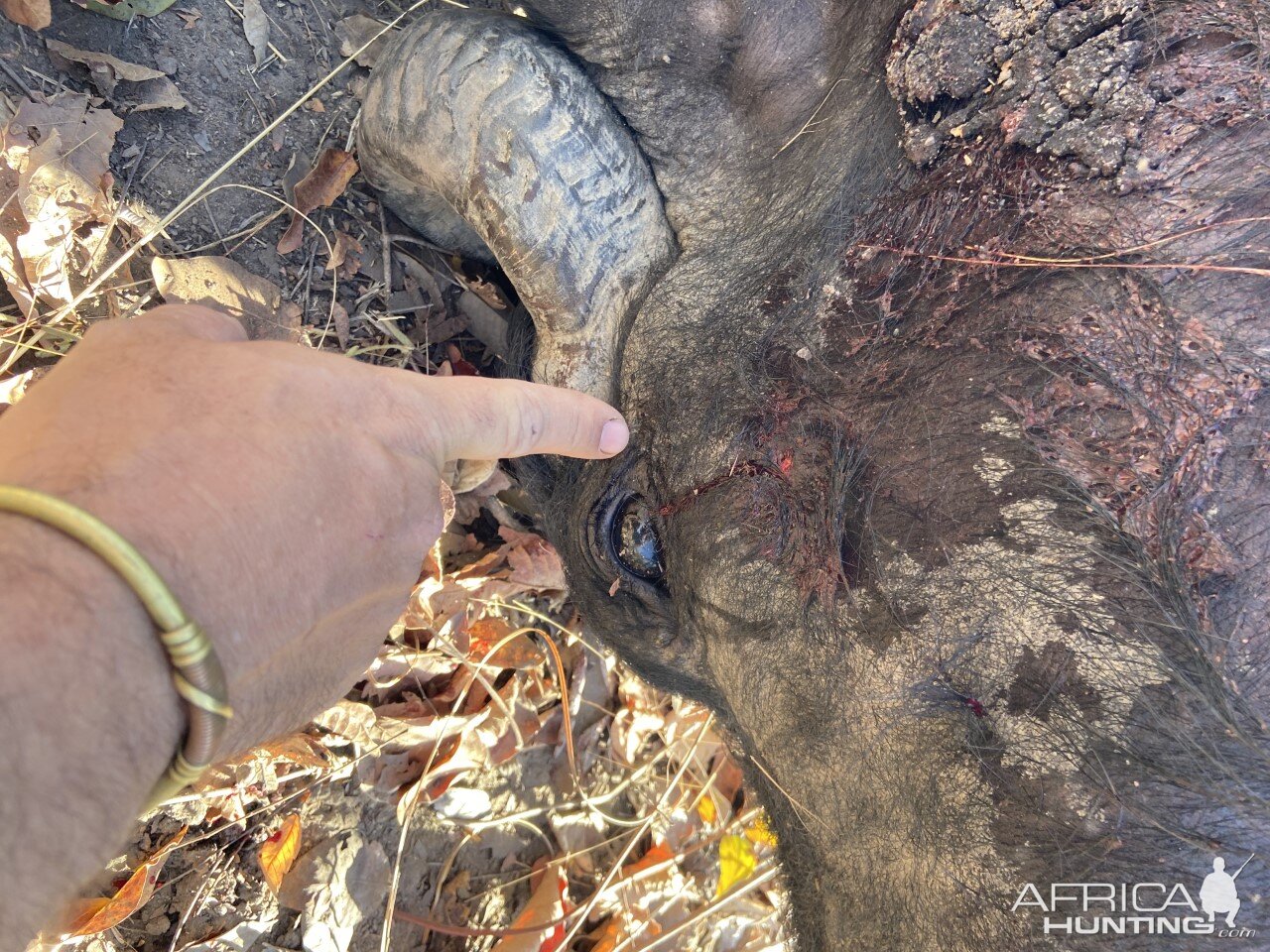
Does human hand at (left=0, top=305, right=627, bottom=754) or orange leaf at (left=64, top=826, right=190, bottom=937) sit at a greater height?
human hand at (left=0, top=305, right=627, bottom=754)

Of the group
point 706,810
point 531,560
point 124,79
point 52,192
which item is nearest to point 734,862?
point 706,810

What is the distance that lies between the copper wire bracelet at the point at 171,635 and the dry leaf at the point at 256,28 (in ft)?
7.37

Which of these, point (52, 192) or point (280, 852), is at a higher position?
point (52, 192)

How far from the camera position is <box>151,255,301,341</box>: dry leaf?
254 cm

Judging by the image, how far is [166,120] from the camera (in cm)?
256

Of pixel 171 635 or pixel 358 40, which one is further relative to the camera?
pixel 358 40

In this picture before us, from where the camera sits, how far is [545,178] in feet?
7.14

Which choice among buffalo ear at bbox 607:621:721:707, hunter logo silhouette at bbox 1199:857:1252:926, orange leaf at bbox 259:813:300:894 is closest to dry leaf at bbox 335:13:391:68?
buffalo ear at bbox 607:621:721:707

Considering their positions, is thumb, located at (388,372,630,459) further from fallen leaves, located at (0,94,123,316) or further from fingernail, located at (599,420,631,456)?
fallen leaves, located at (0,94,123,316)

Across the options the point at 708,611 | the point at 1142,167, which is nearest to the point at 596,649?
the point at 708,611

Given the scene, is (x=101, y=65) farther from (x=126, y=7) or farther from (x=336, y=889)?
(x=336, y=889)

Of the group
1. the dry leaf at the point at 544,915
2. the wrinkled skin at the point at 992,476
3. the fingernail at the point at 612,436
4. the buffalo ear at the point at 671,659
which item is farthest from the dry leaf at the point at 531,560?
the fingernail at the point at 612,436

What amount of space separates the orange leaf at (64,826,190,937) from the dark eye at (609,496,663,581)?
1661 mm

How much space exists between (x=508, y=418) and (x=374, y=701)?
1.86 meters
